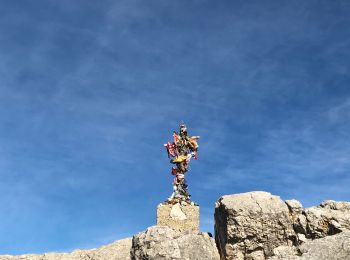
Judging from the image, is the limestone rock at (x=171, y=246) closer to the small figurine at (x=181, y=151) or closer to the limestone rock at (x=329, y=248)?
the limestone rock at (x=329, y=248)

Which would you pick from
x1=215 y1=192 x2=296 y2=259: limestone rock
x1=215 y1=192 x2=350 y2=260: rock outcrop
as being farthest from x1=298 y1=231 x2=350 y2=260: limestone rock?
x1=215 y1=192 x2=296 y2=259: limestone rock

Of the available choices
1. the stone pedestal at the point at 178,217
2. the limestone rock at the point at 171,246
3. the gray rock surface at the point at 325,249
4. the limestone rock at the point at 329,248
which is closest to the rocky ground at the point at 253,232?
the limestone rock at the point at 171,246

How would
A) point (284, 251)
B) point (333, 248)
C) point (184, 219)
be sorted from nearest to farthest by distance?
point (333, 248), point (284, 251), point (184, 219)

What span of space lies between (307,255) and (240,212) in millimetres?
4262

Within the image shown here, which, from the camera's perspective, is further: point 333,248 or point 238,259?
point 238,259

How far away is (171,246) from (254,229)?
415 cm

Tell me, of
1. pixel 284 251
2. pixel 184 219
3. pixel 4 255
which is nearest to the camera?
pixel 284 251

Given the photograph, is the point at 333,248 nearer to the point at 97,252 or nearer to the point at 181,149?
the point at 181,149

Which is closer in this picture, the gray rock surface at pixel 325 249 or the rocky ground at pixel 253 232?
the gray rock surface at pixel 325 249

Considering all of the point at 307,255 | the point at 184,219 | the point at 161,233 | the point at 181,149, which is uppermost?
the point at 181,149

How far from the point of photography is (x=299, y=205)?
25.2m

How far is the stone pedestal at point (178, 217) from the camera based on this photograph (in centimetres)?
3241

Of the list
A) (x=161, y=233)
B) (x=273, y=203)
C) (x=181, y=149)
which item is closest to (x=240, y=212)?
(x=273, y=203)

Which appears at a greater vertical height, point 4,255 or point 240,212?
point 4,255
